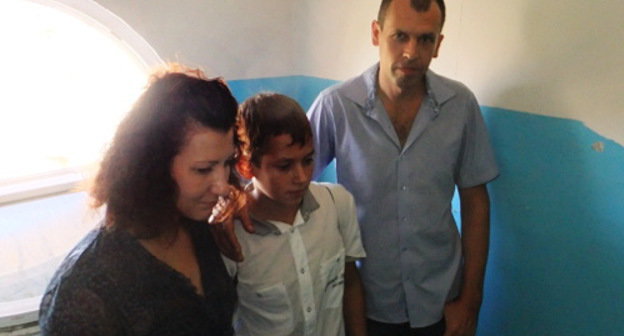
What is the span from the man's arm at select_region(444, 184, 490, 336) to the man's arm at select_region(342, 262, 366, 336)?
0.95 ft

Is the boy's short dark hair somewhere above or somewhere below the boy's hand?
above

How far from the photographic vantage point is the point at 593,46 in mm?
1263

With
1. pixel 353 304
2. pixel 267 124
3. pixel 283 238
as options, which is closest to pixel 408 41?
pixel 267 124

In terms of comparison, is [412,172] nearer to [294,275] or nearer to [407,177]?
[407,177]

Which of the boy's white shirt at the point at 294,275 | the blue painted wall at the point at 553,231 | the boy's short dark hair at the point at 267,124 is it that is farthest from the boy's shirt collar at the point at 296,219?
the blue painted wall at the point at 553,231

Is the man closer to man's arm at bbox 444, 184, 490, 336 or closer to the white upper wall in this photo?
man's arm at bbox 444, 184, 490, 336

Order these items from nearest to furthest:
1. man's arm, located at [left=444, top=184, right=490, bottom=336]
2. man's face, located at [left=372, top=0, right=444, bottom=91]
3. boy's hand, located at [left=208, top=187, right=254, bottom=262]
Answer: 1. boy's hand, located at [left=208, top=187, right=254, bottom=262]
2. man's face, located at [left=372, top=0, right=444, bottom=91]
3. man's arm, located at [left=444, top=184, right=490, bottom=336]

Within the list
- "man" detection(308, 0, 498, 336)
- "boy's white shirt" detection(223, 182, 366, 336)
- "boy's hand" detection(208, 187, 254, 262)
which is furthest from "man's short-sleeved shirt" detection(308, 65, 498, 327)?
"boy's hand" detection(208, 187, 254, 262)

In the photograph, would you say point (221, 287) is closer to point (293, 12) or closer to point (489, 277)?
point (489, 277)

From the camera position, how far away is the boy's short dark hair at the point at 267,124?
1.19 meters

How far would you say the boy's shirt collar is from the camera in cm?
122

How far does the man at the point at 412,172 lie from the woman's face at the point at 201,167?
560 mm

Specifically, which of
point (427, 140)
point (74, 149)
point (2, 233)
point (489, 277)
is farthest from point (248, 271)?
point (74, 149)

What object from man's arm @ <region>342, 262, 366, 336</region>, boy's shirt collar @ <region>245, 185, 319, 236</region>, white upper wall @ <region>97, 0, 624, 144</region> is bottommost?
man's arm @ <region>342, 262, 366, 336</region>
